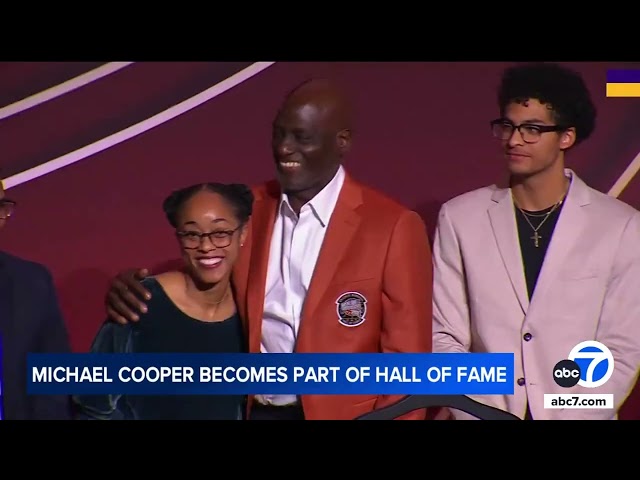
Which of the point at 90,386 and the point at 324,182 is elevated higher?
the point at 324,182

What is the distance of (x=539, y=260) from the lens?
424cm

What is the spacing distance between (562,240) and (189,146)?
1490 millimetres

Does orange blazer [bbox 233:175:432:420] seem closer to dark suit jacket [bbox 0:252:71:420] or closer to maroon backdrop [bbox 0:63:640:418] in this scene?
maroon backdrop [bbox 0:63:640:418]

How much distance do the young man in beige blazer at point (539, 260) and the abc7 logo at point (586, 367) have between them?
22mm

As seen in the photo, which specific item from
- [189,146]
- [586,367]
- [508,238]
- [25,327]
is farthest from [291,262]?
[586,367]

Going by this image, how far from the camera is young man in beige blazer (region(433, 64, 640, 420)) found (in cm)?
422

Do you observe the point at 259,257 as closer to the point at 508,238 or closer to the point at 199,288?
the point at 199,288

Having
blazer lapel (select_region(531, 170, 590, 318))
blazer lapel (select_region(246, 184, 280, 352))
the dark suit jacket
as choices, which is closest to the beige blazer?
blazer lapel (select_region(531, 170, 590, 318))

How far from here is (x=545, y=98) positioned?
4242 millimetres

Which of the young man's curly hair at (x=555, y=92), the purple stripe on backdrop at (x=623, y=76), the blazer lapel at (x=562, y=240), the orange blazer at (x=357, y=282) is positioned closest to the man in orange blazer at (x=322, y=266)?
the orange blazer at (x=357, y=282)

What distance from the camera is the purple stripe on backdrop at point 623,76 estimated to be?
432 centimetres

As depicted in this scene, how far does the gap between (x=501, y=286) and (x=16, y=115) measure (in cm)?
202
